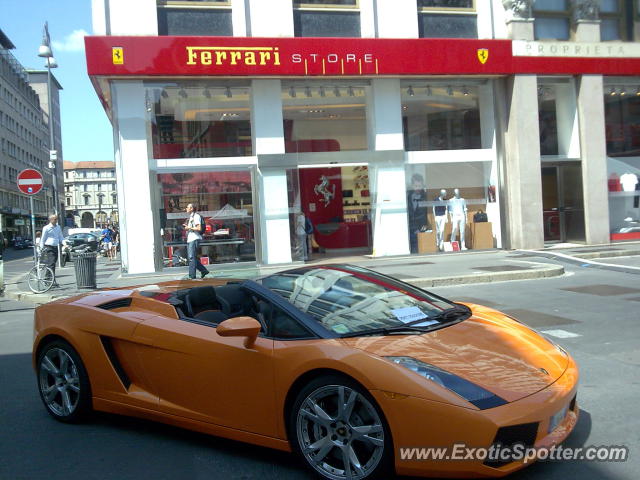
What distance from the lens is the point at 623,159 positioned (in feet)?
61.7

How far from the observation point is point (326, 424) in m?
3.14

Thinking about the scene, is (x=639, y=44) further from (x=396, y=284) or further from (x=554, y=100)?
(x=396, y=284)

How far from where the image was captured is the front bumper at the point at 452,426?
2762 mm

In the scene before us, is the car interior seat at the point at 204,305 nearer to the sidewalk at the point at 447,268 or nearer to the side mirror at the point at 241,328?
the side mirror at the point at 241,328

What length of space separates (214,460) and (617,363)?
A: 381 centimetres

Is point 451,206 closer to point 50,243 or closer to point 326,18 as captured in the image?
point 326,18

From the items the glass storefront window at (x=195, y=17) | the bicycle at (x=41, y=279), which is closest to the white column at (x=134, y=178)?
the glass storefront window at (x=195, y=17)

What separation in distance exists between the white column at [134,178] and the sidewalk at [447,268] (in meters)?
0.63

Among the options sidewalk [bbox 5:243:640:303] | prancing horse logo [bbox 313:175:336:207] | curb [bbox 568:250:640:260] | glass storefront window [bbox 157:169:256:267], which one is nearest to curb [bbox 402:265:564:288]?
sidewalk [bbox 5:243:640:303]

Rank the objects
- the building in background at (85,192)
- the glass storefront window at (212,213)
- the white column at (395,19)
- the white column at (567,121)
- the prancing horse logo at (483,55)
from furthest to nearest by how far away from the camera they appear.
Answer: the building in background at (85,192)
the white column at (567,121)
the prancing horse logo at (483,55)
the white column at (395,19)
the glass storefront window at (212,213)

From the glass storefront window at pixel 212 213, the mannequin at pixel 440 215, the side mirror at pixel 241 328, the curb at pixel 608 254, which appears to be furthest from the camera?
the mannequin at pixel 440 215

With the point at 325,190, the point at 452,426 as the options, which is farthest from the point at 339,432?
the point at 325,190

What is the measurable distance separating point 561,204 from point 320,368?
17.6 m

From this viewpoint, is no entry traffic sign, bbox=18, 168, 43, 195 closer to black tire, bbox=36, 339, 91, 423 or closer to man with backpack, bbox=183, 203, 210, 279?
man with backpack, bbox=183, 203, 210, 279
